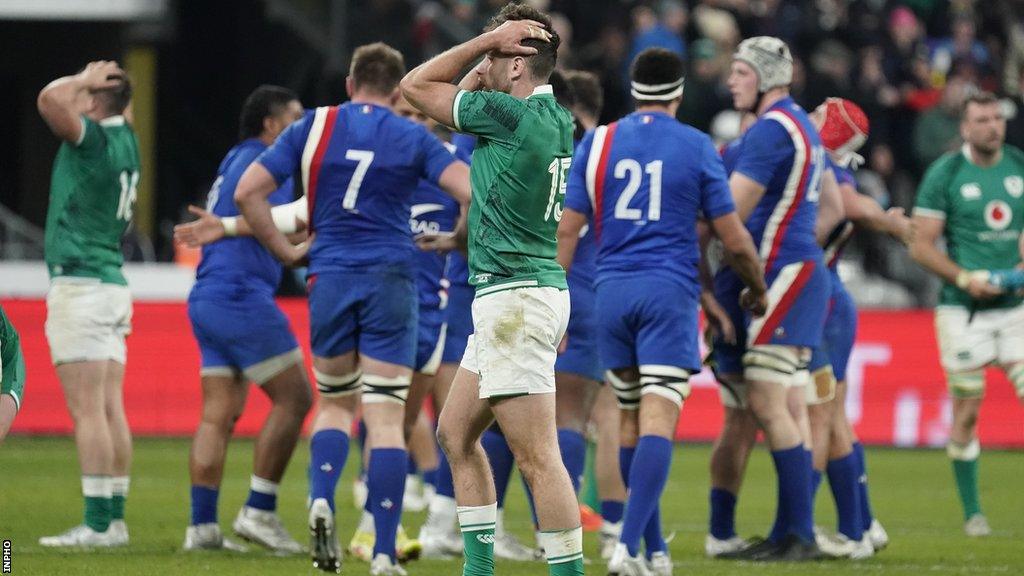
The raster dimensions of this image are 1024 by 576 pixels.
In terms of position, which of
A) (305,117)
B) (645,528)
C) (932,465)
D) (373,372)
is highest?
(305,117)

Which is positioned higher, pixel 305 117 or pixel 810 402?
pixel 305 117

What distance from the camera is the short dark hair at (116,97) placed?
34.1 ft

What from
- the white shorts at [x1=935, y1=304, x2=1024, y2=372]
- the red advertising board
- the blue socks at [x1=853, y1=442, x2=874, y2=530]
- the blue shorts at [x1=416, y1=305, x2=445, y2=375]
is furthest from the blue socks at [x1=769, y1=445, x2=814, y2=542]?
the red advertising board

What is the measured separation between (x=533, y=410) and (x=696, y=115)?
570 inches

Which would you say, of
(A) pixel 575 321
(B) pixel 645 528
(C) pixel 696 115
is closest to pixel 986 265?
(A) pixel 575 321

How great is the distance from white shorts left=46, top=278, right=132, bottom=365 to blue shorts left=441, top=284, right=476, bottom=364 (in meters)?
2.08

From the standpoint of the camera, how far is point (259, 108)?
10336mm

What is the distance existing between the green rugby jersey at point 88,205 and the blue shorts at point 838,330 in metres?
4.45

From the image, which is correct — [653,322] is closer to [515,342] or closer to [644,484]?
[644,484]

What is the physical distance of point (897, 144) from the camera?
22.6 meters

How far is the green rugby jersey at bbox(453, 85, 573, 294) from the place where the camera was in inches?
280

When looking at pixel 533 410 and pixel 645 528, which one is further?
pixel 645 528

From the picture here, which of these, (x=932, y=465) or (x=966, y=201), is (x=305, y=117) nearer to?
(x=966, y=201)

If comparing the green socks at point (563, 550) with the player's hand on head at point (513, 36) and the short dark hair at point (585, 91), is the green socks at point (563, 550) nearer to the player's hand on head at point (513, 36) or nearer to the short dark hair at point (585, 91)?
the player's hand on head at point (513, 36)
